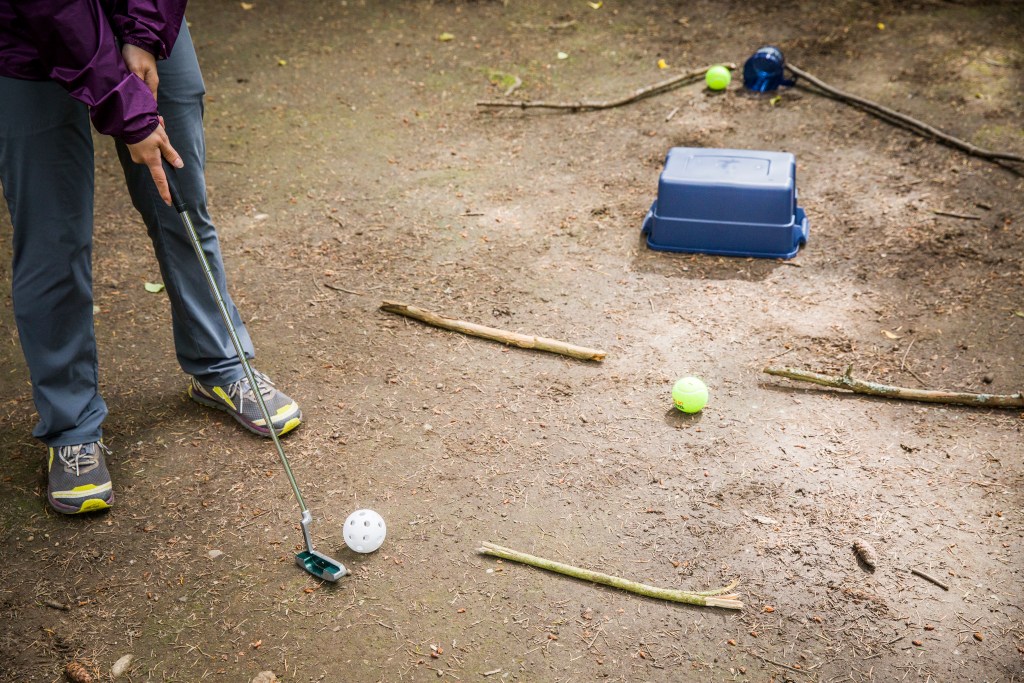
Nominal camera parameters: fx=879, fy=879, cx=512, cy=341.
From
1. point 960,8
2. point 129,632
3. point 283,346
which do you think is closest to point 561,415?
point 283,346

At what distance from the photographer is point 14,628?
2.54 metres

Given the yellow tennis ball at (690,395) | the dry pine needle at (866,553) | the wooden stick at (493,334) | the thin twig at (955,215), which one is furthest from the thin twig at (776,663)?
the thin twig at (955,215)

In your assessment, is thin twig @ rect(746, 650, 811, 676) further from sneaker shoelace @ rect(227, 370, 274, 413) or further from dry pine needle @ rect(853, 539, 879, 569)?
sneaker shoelace @ rect(227, 370, 274, 413)

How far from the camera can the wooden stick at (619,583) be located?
8.36 feet

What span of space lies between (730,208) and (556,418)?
4.99 ft

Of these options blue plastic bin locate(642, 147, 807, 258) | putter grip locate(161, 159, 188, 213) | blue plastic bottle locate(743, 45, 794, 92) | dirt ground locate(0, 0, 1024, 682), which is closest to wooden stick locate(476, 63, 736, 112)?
dirt ground locate(0, 0, 1024, 682)

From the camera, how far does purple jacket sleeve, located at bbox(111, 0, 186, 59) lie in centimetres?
253

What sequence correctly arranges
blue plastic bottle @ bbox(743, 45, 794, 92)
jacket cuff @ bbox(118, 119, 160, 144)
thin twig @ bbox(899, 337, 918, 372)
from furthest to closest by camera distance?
blue plastic bottle @ bbox(743, 45, 794, 92) < thin twig @ bbox(899, 337, 918, 372) < jacket cuff @ bbox(118, 119, 160, 144)

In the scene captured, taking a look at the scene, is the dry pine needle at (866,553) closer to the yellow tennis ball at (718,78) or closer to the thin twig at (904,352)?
the thin twig at (904,352)

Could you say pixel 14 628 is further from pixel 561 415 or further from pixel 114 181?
pixel 114 181

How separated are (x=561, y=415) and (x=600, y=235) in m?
1.45

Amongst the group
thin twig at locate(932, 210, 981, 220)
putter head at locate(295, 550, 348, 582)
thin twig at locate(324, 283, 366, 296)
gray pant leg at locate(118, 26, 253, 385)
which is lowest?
thin twig at locate(932, 210, 981, 220)

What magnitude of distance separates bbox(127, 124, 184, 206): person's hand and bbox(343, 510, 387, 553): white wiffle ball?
1129 mm

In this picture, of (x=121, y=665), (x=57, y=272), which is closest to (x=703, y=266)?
(x=57, y=272)
